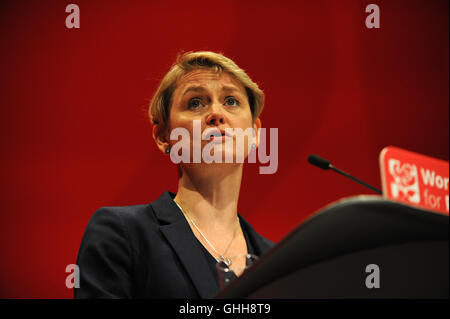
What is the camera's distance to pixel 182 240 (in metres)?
1.25

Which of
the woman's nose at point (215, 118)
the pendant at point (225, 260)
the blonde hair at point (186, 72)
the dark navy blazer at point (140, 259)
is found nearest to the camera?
the dark navy blazer at point (140, 259)

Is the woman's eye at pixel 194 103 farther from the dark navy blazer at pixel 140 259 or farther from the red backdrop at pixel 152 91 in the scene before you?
the red backdrop at pixel 152 91

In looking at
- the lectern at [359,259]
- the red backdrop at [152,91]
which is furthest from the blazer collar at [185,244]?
the red backdrop at [152,91]

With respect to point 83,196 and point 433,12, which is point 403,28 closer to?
point 433,12

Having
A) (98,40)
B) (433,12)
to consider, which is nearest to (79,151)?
(98,40)

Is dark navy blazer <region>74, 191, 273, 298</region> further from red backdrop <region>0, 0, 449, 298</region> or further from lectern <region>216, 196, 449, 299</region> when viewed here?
red backdrop <region>0, 0, 449, 298</region>

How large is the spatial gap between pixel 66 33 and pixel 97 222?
1145 mm

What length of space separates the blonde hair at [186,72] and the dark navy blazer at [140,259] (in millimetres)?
382

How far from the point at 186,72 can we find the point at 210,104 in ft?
0.50

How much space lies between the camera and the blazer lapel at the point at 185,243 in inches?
44.5

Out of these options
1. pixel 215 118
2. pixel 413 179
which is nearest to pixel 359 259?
pixel 413 179

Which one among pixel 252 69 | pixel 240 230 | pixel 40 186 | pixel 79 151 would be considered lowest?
pixel 240 230

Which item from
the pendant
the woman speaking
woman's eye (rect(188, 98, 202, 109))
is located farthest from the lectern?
woman's eye (rect(188, 98, 202, 109))

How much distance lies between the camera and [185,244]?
1242mm
